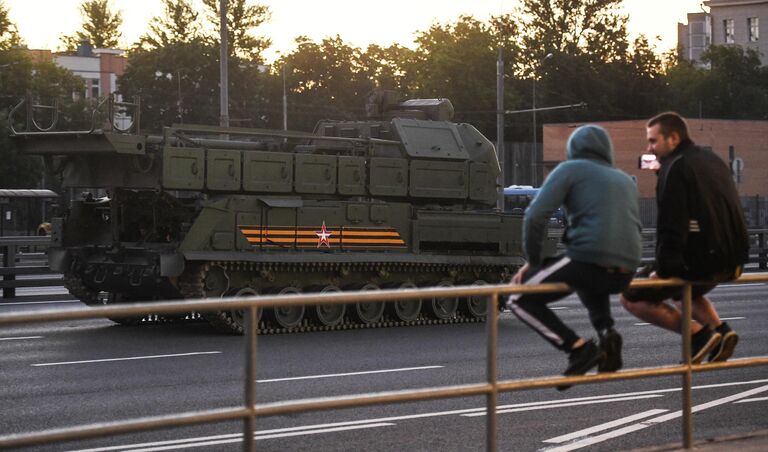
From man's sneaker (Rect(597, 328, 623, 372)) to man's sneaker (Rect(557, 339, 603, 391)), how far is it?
1.9 inches

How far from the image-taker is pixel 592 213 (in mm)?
7191

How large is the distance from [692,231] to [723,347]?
0.69 metres

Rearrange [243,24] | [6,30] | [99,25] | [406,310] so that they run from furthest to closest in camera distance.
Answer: [99,25] → [243,24] → [6,30] → [406,310]

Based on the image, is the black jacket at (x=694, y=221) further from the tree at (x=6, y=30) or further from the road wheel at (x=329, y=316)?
the tree at (x=6, y=30)

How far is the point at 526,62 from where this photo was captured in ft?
338

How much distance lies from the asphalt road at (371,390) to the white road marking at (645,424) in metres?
0.02

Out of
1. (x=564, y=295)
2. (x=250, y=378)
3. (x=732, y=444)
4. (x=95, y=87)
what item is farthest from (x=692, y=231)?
(x=95, y=87)

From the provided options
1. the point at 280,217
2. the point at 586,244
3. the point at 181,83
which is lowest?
the point at 586,244

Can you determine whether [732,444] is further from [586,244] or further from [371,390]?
[371,390]

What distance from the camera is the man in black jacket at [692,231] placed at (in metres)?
7.76

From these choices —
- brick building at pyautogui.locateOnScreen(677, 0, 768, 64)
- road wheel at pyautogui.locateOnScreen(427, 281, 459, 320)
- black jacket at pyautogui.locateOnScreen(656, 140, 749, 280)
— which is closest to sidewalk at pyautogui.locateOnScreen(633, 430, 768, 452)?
black jacket at pyautogui.locateOnScreen(656, 140, 749, 280)

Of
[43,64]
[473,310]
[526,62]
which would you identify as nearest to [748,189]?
[526,62]

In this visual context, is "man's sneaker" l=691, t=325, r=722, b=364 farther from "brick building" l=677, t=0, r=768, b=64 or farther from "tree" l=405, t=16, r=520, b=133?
"brick building" l=677, t=0, r=768, b=64

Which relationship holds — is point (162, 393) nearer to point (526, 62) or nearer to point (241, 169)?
point (241, 169)
